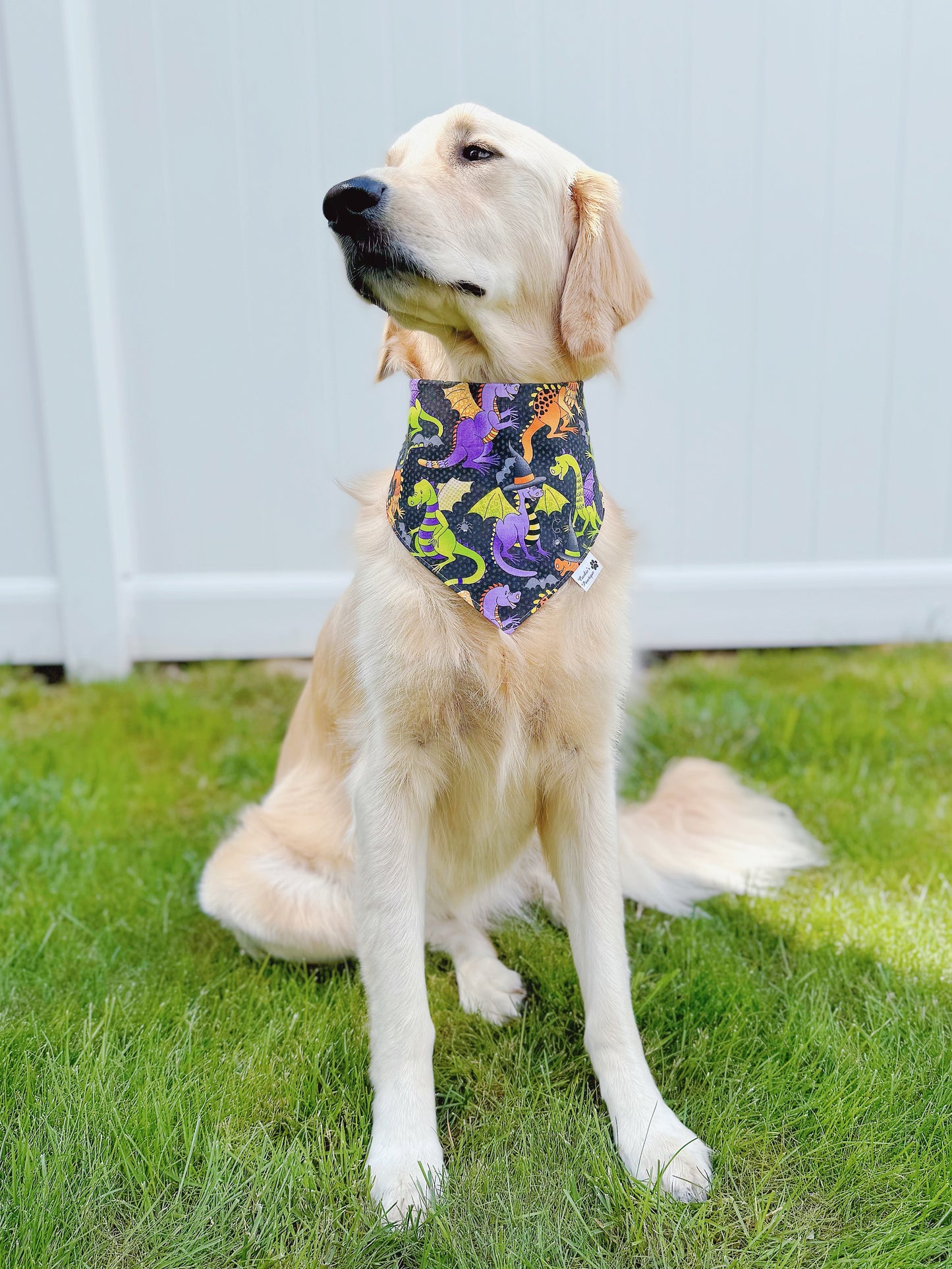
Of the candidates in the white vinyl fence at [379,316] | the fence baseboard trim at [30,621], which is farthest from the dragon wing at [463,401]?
the fence baseboard trim at [30,621]

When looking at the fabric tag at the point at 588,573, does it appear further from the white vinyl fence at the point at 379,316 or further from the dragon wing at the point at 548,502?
the white vinyl fence at the point at 379,316

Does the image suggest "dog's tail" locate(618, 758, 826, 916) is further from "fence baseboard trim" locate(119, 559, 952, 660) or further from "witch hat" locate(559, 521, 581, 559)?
"fence baseboard trim" locate(119, 559, 952, 660)

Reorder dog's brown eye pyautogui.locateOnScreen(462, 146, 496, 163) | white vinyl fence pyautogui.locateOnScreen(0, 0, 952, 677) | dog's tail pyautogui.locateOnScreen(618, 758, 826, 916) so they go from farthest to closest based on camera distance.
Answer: white vinyl fence pyautogui.locateOnScreen(0, 0, 952, 677) < dog's tail pyautogui.locateOnScreen(618, 758, 826, 916) < dog's brown eye pyautogui.locateOnScreen(462, 146, 496, 163)

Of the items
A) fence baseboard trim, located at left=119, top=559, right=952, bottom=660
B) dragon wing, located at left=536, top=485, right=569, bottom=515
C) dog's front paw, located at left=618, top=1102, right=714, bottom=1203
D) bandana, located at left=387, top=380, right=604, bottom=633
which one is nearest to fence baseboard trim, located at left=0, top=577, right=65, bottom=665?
fence baseboard trim, located at left=119, top=559, right=952, bottom=660

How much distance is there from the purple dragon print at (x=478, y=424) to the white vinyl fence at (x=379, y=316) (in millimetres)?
1968

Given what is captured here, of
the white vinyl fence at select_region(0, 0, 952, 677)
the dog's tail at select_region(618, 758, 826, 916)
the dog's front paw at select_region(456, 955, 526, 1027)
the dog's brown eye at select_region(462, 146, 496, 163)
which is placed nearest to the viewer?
the dog's brown eye at select_region(462, 146, 496, 163)

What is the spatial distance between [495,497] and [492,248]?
1.20 feet

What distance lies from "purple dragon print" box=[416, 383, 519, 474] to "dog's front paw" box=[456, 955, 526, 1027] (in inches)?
38.1

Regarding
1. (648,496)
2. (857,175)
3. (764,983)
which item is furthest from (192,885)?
(857,175)

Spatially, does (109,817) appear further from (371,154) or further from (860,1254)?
(371,154)

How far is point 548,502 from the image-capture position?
5.05ft

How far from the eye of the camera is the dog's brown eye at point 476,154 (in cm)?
149

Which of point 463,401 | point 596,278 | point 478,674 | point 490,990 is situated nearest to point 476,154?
point 596,278

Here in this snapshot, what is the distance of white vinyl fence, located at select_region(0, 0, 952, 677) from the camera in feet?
10.5
